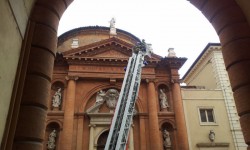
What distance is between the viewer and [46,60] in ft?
12.7

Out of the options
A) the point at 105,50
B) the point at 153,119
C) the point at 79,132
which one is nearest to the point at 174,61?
the point at 153,119

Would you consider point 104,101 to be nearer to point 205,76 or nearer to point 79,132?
point 79,132

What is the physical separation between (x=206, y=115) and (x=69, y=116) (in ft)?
33.7

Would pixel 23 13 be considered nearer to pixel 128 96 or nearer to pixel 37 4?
pixel 37 4

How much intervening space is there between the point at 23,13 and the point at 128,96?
9.99 metres

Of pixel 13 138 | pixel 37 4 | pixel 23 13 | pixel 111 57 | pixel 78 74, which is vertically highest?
pixel 111 57

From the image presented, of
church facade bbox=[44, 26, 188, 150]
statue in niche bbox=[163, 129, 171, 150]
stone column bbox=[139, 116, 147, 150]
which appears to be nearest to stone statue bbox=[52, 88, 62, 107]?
church facade bbox=[44, 26, 188, 150]

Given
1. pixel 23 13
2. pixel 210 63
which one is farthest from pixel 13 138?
pixel 210 63

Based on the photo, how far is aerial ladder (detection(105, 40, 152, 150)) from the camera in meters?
11.2

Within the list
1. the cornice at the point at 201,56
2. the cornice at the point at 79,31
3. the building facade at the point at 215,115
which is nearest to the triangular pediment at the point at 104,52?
the building facade at the point at 215,115

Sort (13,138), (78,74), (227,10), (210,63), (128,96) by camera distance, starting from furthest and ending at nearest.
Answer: (210,63) < (78,74) < (128,96) < (227,10) < (13,138)

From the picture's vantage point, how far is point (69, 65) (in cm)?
2086

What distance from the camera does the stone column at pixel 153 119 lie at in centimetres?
1853

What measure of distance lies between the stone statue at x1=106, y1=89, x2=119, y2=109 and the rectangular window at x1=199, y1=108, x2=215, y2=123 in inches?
263
